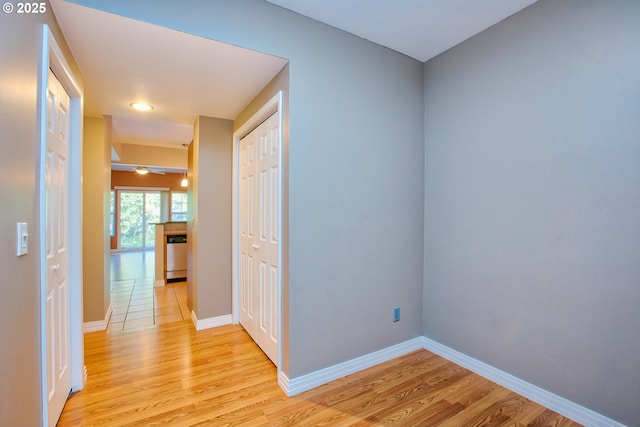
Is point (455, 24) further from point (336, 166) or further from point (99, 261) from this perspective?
point (99, 261)

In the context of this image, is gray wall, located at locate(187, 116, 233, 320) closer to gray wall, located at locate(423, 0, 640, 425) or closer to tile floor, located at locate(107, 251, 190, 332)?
tile floor, located at locate(107, 251, 190, 332)

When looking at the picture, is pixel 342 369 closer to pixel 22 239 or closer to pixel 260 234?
pixel 260 234

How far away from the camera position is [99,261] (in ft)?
10.1

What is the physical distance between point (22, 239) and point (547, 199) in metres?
2.77

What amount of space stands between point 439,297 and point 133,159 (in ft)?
19.3

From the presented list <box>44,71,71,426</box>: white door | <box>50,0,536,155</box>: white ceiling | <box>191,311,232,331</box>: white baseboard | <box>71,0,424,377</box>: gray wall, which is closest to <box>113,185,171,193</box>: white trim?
<box>50,0,536,155</box>: white ceiling

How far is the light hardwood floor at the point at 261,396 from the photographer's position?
5.74 feet

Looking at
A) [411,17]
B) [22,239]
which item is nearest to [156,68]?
[22,239]

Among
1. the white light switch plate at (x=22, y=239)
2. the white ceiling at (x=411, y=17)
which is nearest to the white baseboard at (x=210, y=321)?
the white light switch plate at (x=22, y=239)

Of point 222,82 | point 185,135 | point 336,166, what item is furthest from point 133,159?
point 336,166

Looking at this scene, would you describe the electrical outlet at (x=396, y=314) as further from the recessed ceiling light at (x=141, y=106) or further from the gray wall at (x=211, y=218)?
the recessed ceiling light at (x=141, y=106)

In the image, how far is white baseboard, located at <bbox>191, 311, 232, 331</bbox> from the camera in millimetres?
3092

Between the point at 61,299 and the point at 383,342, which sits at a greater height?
the point at 61,299

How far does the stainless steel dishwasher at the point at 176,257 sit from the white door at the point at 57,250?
10.9 ft
